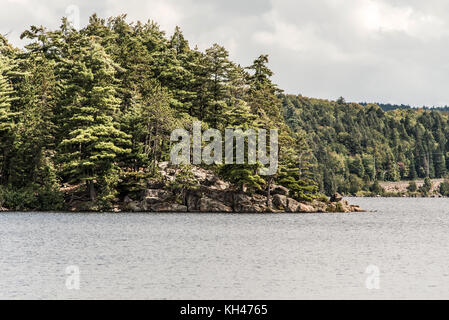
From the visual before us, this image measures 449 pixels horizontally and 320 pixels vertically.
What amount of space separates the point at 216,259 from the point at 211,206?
34641 mm

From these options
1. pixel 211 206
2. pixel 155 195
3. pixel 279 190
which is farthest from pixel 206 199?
pixel 279 190

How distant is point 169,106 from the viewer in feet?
235

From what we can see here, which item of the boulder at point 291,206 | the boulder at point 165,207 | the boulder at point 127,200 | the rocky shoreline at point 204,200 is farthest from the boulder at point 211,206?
the boulder at point 127,200

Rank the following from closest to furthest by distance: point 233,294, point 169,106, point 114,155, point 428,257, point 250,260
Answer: point 233,294 < point 250,260 < point 428,257 < point 114,155 < point 169,106

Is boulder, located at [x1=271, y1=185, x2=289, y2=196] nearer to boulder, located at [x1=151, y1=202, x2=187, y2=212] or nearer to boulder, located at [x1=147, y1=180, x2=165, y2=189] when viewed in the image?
boulder, located at [x1=151, y1=202, x2=187, y2=212]

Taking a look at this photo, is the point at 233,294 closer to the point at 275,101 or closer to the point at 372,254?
the point at 372,254

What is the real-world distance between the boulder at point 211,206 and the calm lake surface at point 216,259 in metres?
11.8

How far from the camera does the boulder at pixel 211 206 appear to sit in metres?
66.4

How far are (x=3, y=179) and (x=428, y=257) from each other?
49.0m

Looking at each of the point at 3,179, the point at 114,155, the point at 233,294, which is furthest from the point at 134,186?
the point at 233,294

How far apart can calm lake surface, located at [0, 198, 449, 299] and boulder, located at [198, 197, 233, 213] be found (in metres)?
11.8

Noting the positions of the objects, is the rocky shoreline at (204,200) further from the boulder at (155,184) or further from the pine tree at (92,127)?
the pine tree at (92,127)

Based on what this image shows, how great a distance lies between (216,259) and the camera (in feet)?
105
